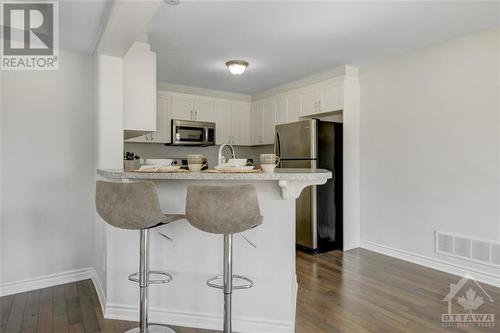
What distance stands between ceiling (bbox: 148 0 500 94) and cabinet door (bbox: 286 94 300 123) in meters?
0.58

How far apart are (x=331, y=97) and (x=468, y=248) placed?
7.43 feet

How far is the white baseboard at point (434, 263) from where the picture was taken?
2.87m

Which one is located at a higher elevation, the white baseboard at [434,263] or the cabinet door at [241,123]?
the cabinet door at [241,123]

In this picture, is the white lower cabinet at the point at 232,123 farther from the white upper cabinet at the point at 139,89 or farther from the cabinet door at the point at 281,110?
the white upper cabinet at the point at 139,89

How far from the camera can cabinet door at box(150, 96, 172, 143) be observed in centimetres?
463

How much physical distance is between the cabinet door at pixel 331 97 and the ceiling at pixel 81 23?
2756 millimetres

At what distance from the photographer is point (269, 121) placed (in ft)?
16.8

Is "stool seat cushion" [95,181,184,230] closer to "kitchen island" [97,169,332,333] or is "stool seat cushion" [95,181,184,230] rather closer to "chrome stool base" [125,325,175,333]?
"kitchen island" [97,169,332,333]

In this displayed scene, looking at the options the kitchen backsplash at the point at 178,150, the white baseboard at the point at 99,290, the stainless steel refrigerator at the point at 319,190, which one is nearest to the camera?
the white baseboard at the point at 99,290

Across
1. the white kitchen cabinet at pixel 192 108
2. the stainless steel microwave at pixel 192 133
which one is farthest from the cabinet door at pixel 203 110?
the stainless steel microwave at pixel 192 133

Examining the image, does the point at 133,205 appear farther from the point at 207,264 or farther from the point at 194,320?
the point at 194,320

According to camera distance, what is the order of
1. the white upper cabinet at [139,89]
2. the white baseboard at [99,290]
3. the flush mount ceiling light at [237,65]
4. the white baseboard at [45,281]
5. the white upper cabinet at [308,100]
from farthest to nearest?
the white upper cabinet at [308,100], the flush mount ceiling light at [237,65], the white upper cabinet at [139,89], the white baseboard at [45,281], the white baseboard at [99,290]

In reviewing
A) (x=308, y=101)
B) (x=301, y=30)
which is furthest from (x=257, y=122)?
(x=301, y=30)

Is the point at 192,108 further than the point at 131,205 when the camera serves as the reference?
Yes
